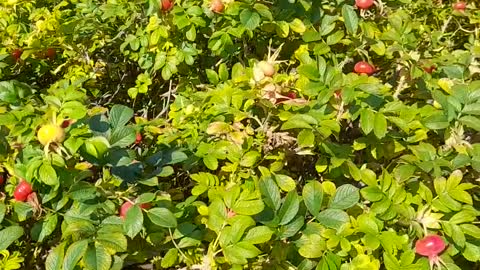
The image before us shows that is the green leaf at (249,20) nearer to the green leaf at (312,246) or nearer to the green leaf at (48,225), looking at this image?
the green leaf at (312,246)

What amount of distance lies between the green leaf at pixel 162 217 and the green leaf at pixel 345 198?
39cm

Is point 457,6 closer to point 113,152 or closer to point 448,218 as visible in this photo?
point 448,218

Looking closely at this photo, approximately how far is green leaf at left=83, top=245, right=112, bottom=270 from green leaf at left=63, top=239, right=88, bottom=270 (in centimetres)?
1

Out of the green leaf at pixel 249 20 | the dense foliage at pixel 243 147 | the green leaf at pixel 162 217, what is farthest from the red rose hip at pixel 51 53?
the green leaf at pixel 162 217

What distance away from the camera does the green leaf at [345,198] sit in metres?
1.46

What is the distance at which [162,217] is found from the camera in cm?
127

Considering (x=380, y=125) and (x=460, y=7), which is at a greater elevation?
(x=380, y=125)

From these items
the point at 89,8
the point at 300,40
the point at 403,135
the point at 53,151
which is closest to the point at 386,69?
the point at 300,40

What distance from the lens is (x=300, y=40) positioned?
2186 mm

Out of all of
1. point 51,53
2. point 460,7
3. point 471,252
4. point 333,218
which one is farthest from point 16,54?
point 460,7

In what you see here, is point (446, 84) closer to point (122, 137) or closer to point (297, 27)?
point (297, 27)

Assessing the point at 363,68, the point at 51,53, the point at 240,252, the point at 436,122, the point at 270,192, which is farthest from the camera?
the point at 51,53

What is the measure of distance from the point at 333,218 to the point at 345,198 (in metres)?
0.06

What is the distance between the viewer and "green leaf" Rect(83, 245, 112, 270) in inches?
46.9
